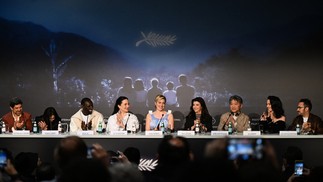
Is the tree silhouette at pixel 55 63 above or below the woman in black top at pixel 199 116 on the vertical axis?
above

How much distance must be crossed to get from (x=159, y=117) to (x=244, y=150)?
4.83m

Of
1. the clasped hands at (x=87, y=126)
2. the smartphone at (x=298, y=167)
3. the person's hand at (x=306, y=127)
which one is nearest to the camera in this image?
the smartphone at (x=298, y=167)

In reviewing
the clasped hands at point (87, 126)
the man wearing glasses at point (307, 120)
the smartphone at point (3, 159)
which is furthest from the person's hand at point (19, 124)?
the smartphone at point (3, 159)

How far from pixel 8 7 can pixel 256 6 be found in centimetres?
410

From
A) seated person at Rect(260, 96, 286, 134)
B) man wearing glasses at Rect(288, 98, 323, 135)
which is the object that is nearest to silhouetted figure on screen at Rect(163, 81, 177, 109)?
seated person at Rect(260, 96, 286, 134)

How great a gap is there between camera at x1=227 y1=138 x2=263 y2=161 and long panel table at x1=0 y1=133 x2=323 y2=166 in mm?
3976

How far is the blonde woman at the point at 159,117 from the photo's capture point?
710cm

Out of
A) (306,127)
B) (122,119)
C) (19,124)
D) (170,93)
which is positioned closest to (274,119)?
(306,127)

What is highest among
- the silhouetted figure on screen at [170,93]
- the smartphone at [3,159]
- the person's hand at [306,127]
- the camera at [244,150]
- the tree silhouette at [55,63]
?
the tree silhouette at [55,63]

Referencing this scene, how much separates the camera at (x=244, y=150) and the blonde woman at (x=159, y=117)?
4.63 meters

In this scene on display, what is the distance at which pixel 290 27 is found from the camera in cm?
880

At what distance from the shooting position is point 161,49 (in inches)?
349

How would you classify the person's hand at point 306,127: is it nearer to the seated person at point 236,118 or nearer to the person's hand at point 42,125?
the seated person at point 236,118

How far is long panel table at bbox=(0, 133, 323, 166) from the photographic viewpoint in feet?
21.0
